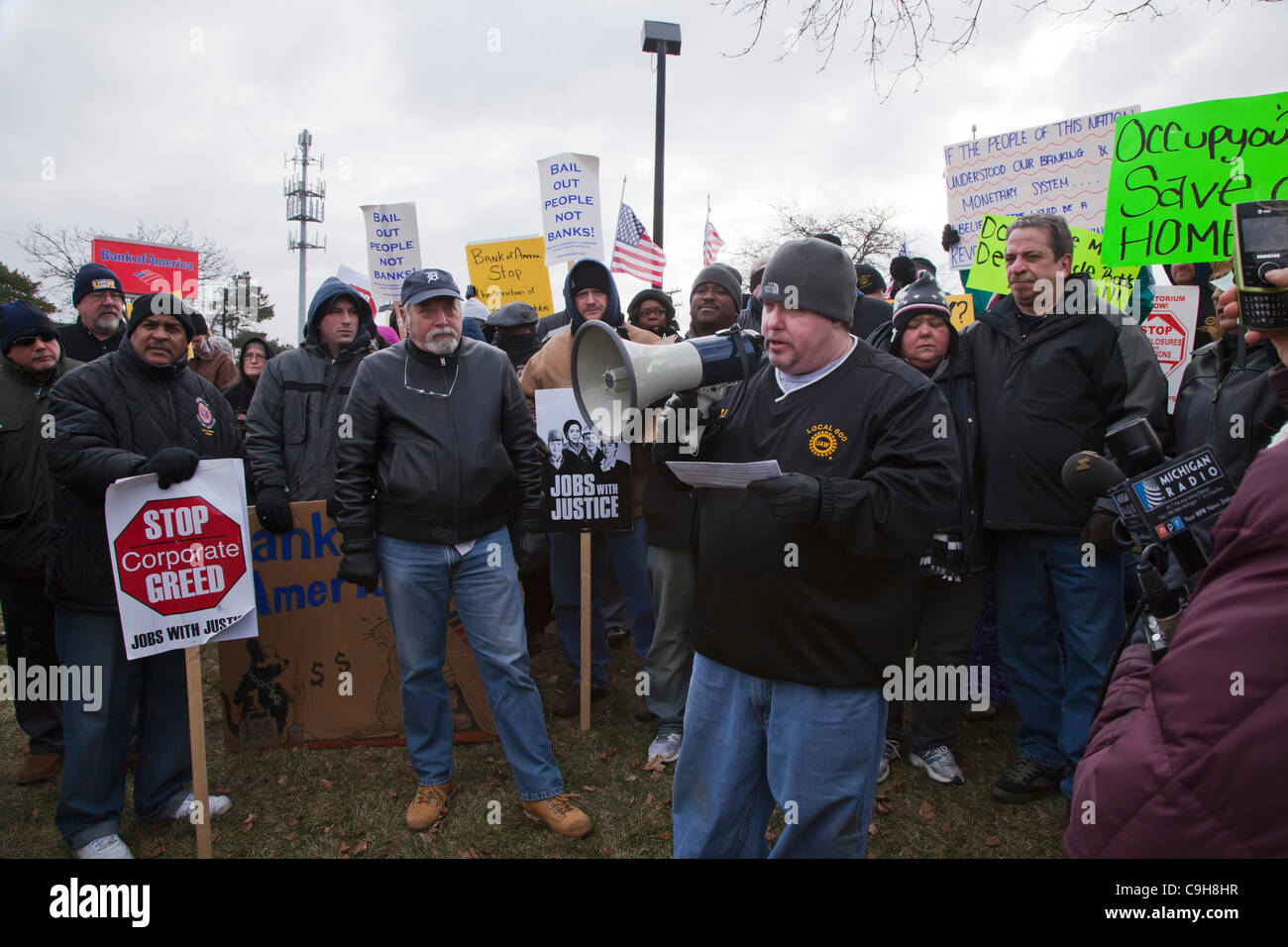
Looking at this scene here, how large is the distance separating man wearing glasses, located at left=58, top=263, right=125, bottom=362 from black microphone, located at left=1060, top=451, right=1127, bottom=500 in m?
6.03

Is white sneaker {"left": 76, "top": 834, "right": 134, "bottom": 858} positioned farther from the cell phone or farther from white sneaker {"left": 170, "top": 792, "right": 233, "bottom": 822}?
the cell phone

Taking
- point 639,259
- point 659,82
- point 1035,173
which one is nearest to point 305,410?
point 639,259

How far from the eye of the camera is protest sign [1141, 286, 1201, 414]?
5.64 m

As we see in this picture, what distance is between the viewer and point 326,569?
4320 mm

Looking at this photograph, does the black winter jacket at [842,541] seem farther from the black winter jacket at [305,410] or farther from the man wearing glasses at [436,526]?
the black winter jacket at [305,410]

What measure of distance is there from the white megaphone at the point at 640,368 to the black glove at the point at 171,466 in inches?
75.6

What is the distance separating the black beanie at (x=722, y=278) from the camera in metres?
4.63

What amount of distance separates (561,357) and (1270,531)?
3930 mm

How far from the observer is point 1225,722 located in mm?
1061

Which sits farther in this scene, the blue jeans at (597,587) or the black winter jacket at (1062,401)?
the blue jeans at (597,587)

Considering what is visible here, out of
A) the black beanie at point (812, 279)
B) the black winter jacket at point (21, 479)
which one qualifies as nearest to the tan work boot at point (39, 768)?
the black winter jacket at point (21, 479)

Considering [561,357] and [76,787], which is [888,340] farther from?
[76,787]

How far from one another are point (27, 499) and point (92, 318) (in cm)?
211

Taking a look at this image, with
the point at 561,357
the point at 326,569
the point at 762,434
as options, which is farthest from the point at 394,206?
the point at 762,434
